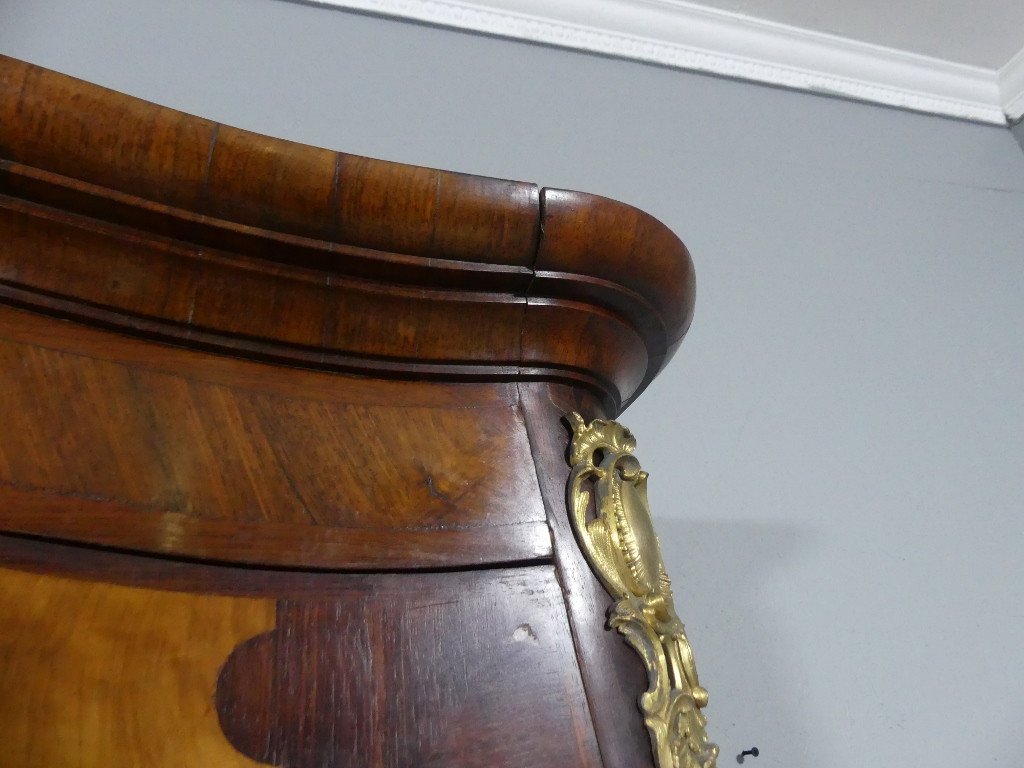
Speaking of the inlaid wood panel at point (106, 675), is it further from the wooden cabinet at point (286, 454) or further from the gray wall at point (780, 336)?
the gray wall at point (780, 336)

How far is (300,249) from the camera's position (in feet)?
1.30

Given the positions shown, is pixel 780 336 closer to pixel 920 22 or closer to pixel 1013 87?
pixel 920 22

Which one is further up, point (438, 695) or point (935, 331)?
point (935, 331)

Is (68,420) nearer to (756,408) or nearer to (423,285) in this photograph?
(423,285)

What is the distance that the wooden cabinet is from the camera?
11.9 inches

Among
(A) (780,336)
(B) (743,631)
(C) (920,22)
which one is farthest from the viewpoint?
(C) (920,22)

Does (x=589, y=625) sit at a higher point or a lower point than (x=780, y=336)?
lower

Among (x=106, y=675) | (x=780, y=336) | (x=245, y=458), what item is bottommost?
(x=106, y=675)

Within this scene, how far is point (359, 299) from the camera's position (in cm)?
42

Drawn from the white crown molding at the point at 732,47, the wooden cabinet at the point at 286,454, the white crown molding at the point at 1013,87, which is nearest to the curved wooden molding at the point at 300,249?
the wooden cabinet at the point at 286,454

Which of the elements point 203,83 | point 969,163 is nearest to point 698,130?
point 969,163

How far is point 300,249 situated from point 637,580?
0.78ft

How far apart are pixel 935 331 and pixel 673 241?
108 centimetres

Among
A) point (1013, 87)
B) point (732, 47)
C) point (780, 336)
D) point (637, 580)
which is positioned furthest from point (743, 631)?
point (1013, 87)
